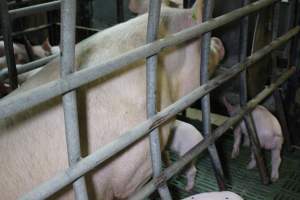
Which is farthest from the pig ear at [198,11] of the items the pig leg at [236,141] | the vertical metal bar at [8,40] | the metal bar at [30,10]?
the pig leg at [236,141]

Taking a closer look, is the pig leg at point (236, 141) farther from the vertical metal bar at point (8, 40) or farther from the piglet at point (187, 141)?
the vertical metal bar at point (8, 40)

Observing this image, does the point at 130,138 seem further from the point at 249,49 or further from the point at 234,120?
the point at 249,49

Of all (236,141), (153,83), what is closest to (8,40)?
(153,83)

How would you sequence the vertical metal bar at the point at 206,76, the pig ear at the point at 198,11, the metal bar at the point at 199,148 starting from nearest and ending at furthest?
1. the metal bar at the point at 199,148
2. the vertical metal bar at the point at 206,76
3. the pig ear at the point at 198,11

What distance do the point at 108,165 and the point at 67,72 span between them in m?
0.43

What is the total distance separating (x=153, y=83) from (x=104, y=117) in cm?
16

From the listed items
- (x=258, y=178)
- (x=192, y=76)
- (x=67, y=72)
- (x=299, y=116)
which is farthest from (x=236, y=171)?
(x=67, y=72)

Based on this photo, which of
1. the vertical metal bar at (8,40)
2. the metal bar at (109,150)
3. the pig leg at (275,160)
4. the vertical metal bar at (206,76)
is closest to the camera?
the metal bar at (109,150)

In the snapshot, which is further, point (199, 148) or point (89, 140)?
point (199, 148)

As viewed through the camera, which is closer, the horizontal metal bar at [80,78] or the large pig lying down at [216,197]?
the horizontal metal bar at [80,78]

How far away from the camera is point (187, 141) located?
207 cm

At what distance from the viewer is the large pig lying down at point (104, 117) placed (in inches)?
39.8

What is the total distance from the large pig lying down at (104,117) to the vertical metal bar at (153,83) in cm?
6

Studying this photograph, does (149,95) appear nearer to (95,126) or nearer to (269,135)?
(95,126)
